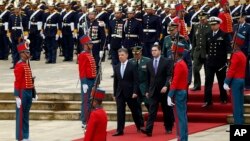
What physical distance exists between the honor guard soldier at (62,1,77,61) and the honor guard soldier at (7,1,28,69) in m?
1.34

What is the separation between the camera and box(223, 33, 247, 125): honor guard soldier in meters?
22.3

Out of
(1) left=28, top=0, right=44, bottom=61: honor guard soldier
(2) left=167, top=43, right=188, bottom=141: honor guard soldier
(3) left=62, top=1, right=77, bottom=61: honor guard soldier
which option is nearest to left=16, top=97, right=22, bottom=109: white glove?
(2) left=167, top=43, right=188, bottom=141: honor guard soldier

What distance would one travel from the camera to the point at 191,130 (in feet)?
75.8

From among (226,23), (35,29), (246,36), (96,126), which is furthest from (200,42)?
(35,29)

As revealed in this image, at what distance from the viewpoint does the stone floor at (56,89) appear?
74.7ft

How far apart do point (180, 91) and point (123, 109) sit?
2.05 m

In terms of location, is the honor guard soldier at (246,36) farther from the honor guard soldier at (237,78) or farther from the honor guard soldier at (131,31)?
the honor guard soldier at (131,31)

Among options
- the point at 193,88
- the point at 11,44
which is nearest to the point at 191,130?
the point at 193,88

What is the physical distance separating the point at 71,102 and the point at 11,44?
28.8 ft

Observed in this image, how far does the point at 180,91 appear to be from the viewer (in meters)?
21.3

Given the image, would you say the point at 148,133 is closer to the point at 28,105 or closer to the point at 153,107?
the point at 153,107

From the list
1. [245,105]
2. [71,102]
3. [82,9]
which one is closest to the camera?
[245,105]

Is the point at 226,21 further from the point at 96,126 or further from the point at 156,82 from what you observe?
the point at 96,126

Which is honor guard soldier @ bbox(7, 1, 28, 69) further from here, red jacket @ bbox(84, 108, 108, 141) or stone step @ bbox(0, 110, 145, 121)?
red jacket @ bbox(84, 108, 108, 141)
